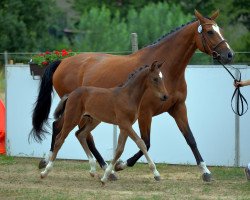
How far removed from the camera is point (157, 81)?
9172mm

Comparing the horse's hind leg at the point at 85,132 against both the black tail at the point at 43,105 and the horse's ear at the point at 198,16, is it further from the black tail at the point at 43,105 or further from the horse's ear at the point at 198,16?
the horse's ear at the point at 198,16

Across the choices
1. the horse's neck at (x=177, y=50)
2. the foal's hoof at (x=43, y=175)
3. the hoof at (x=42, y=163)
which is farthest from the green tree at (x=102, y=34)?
the foal's hoof at (x=43, y=175)

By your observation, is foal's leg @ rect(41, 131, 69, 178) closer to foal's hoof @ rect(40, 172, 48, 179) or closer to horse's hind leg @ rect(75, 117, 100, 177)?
foal's hoof @ rect(40, 172, 48, 179)

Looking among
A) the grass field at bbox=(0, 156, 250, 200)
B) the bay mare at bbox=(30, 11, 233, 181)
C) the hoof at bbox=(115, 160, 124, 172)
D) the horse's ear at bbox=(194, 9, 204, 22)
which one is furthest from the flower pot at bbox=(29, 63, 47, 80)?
the horse's ear at bbox=(194, 9, 204, 22)

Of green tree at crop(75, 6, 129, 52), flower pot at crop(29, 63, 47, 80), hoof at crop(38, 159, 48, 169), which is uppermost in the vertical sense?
flower pot at crop(29, 63, 47, 80)

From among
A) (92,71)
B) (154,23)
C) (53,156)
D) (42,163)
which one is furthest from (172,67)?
(154,23)

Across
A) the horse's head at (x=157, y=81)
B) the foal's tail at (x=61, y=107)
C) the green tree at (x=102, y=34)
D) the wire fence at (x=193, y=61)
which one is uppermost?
the horse's head at (x=157, y=81)

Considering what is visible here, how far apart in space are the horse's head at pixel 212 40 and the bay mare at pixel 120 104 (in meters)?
0.87

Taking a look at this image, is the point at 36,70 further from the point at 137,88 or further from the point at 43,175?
the point at 137,88

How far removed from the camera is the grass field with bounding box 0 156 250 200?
863 cm

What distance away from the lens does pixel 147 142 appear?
10.1 meters

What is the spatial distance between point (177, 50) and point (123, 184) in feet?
5.88

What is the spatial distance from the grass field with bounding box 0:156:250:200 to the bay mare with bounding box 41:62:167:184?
0.29m

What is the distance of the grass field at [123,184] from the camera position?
8633mm
